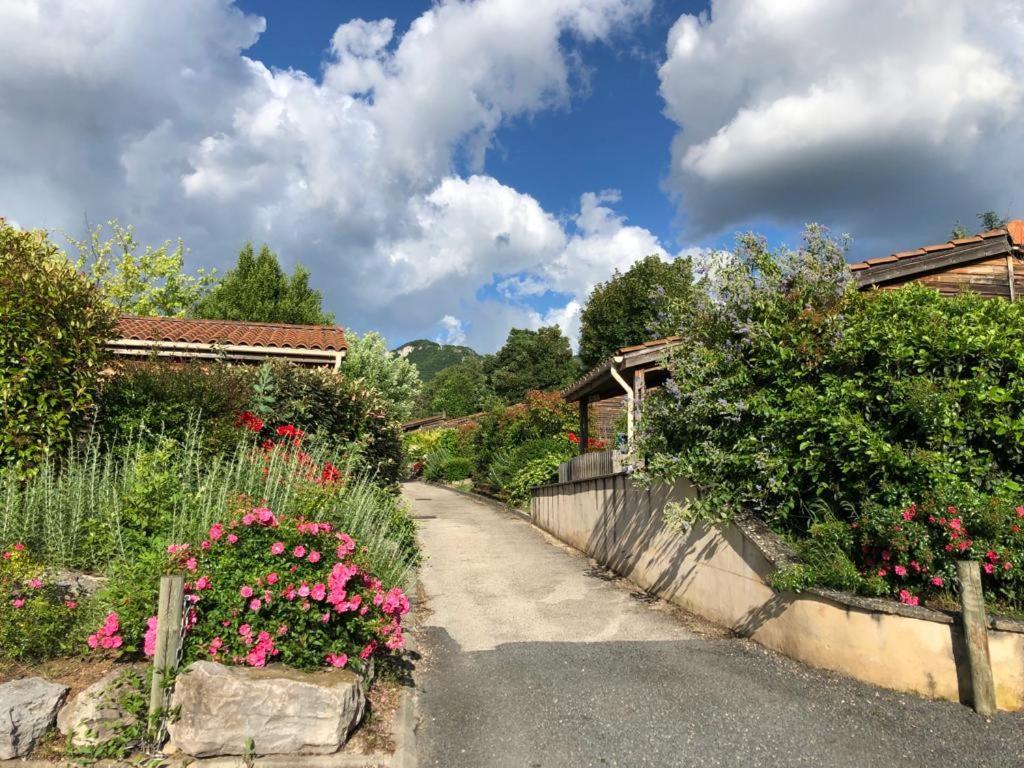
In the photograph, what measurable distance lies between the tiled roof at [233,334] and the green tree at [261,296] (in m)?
11.6

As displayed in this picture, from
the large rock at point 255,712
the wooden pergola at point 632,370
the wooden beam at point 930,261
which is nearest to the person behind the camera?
the large rock at point 255,712

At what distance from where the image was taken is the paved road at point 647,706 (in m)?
3.90

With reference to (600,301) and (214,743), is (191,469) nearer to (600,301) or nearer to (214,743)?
(214,743)

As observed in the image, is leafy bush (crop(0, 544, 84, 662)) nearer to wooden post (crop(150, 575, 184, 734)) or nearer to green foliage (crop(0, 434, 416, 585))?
green foliage (crop(0, 434, 416, 585))

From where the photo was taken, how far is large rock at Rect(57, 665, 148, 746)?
3.51 m

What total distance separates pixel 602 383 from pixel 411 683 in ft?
24.2

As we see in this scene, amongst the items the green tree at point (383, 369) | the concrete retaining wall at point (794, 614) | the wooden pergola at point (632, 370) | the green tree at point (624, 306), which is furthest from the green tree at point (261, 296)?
the concrete retaining wall at point (794, 614)

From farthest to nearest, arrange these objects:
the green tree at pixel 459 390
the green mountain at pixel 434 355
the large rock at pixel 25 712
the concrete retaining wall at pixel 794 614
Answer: the green mountain at pixel 434 355
the green tree at pixel 459 390
the concrete retaining wall at pixel 794 614
the large rock at pixel 25 712

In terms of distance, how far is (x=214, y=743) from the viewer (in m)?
3.48

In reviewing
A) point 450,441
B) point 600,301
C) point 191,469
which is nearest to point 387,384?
point 450,441

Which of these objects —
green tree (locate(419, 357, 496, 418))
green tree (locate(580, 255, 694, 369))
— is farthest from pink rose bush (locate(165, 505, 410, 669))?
green tree (locate(419, 357, 496, 418))

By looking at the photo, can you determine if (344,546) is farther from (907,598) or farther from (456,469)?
(456,469)

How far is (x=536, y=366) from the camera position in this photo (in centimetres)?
4650

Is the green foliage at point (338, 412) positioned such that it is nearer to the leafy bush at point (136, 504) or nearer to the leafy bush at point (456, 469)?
the leafy bush at point (136, 504)
